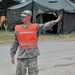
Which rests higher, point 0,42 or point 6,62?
point 6,62

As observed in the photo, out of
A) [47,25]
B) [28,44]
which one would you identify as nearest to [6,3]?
[28,44]

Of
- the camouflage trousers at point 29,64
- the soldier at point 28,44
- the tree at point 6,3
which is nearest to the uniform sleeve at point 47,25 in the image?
the soldier at point 28,44

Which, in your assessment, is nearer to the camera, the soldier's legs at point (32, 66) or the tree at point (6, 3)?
the soldier's legs at point (32, 66)

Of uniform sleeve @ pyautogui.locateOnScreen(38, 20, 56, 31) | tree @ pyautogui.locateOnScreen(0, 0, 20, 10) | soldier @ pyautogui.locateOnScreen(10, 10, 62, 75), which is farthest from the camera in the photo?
tree @ pyautogui.locateOnScreen(0, 0, 20, 10)

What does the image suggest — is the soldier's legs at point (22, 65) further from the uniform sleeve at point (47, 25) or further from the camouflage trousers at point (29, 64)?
the uniform sleeve at point (47, 25)

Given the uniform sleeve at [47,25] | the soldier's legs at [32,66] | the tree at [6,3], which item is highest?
the uniform sleeve at [47,25]

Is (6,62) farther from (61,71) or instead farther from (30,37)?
(30,37)

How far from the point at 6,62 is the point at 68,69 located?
2.48 meters

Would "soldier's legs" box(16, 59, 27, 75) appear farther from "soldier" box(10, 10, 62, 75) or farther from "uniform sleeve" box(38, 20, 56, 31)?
"uniform sleeve" box(38, 20, 56, 31)

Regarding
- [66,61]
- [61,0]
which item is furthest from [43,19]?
[66,61]

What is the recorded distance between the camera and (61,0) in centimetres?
2861

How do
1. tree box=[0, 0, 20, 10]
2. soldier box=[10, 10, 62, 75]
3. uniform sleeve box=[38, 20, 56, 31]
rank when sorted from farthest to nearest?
1. tree box=[0, 0, 20, 10]
2. soldier box=[10, 10, 62, 75]
3. uniform sleeve box=[38, 20, 56, 31]

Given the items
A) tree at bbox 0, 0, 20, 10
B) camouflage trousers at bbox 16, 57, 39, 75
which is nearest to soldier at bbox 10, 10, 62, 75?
camouflage trousers at bbox 16, 57, 39, 75

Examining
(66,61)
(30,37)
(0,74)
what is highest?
(30,37)
